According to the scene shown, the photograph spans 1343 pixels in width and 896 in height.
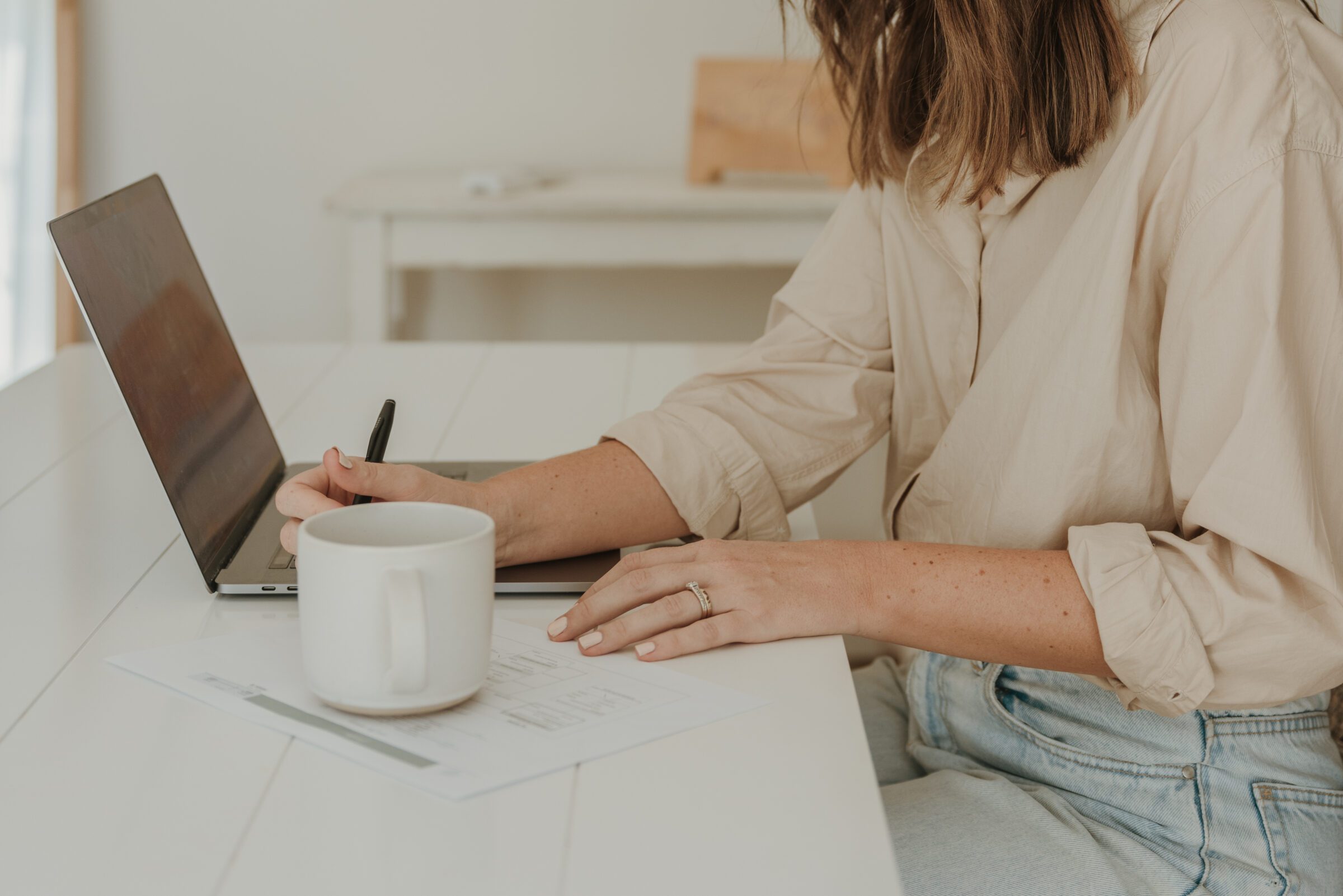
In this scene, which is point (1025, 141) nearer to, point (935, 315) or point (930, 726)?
point (935, 315)

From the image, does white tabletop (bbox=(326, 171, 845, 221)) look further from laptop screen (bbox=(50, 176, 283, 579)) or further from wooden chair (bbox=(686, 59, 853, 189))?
laptop screen (bbox=(50, 176, 283, 579))

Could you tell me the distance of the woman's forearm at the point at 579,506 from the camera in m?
0.78

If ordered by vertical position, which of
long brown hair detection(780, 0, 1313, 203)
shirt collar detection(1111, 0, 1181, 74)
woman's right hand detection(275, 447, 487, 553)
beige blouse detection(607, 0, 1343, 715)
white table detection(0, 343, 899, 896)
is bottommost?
white table detection(0, 343, 899, 896)

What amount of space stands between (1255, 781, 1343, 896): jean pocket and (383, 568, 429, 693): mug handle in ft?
1.60

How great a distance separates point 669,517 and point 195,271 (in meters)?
0.38

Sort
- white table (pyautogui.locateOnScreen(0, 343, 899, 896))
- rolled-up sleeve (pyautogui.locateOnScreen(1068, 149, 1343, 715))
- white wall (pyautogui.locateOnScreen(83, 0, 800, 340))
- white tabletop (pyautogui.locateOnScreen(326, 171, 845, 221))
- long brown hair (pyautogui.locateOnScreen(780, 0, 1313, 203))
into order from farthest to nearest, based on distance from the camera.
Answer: white wall (pyautogui.locateOnScreen(83, 0, 800, 340))
white tabletop (pyautogui.locateOnScreen(326, 171, 845, 221))
long brown hair (pyautogui.locateOnScreen(780, 0, 1313, 203))
rolled-up sleeve (pyautogui.locateOnScreen(1068, 149, 1343, 715))
white table (pyautogui.locateOnScreen(0, 343, 899, 896))

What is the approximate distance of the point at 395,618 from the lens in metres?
0.52

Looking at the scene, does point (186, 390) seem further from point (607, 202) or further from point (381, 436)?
point (607, 202)

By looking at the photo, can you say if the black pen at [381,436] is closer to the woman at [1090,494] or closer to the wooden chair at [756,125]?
the woman at [1090,494]

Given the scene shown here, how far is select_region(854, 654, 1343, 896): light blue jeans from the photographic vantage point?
69 centimetres

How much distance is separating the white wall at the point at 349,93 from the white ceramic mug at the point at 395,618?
7.14 ft

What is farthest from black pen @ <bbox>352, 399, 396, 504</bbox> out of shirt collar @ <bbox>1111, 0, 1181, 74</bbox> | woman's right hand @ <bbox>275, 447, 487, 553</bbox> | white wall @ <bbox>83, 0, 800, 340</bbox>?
white wall @ <bbox>83, 0, 800, 340</bbox>

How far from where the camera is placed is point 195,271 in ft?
2.94

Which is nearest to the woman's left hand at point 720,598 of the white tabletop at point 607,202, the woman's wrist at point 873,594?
the woman's wrist at point 873,594
